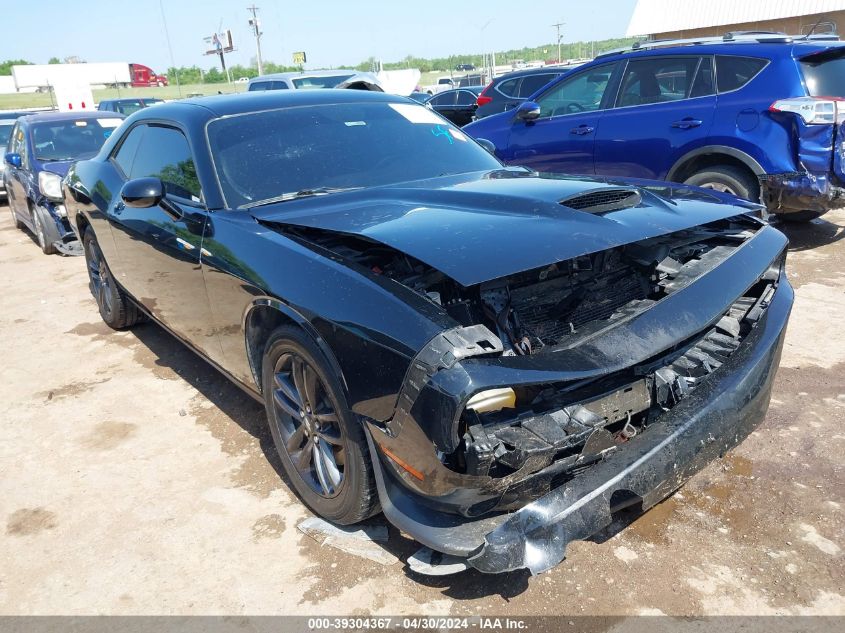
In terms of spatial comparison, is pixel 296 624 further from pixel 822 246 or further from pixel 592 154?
pixel 822 246

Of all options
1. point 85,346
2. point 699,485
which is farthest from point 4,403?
point 699,485

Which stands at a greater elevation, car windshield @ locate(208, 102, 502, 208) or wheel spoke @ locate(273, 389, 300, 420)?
car windshield @ locate(208, 102, 502, 208)

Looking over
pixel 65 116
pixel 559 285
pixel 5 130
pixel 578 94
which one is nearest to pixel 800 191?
pixel 578 94

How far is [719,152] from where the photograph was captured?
5.66 metres

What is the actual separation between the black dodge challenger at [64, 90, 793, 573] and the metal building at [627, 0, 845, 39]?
20.0 meters

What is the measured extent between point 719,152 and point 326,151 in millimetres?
3747

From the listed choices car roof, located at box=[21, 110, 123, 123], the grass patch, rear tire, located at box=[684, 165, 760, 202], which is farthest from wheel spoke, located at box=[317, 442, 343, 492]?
the grass patch

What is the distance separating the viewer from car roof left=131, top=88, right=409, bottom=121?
355 centimetres

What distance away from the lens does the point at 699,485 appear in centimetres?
285

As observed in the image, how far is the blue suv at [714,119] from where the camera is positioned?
5.30 meters

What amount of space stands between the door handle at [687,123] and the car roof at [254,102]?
2.95m

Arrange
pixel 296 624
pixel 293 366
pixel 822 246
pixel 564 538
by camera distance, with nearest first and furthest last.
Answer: pixel 564 538
pixel 296 624
pixel 293 366
pixel 822 246

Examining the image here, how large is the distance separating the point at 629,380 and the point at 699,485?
86cm

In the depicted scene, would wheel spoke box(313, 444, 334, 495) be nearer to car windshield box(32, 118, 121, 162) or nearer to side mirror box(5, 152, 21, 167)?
car windshield box(32, 118, 121, 162)
